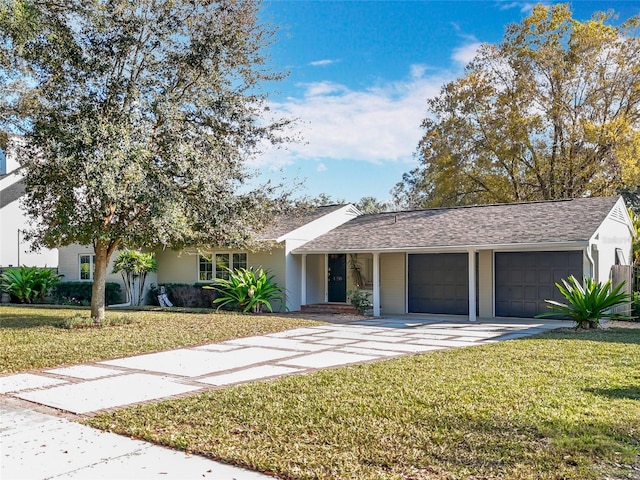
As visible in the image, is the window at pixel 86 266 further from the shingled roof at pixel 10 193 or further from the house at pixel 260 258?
the shingled roof at pixel 10 193

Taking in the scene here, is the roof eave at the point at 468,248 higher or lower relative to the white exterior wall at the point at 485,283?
higher

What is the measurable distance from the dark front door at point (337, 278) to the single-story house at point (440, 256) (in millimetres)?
35

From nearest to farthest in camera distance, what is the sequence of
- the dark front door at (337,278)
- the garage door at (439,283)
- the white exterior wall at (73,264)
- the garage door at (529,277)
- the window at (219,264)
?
1. the garage door at (529,277)
2. the garage door at (439,283)
3. the dark front door at (337,278)
4. the window at (219,264)
5. the white exterior wall at (73,264)

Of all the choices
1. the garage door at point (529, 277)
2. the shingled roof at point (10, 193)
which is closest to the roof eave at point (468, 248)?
the garage door at point (529, 277)

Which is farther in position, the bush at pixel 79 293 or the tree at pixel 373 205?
the tree at pixel 373 205

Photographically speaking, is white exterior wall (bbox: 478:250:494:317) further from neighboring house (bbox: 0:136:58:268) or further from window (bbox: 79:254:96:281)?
neighboring house (bbox: 0:136:58:268)

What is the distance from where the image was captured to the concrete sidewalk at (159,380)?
420 cm

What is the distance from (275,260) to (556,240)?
28.8 feet

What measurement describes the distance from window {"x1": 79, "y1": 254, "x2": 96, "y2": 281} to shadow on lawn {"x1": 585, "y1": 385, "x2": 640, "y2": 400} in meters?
20.2

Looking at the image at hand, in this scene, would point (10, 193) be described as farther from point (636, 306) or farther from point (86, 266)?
point (636, 306)

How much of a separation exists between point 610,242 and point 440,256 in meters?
4.80

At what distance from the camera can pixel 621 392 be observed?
6.21 meters

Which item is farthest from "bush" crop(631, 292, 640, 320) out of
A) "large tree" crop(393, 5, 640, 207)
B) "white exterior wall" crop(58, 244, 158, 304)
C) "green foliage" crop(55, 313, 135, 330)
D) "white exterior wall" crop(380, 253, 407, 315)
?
"white exterior wall" crop(58, 244, 158, 304)

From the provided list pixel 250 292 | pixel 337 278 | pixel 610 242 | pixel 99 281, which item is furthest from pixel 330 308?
pixel 610 242
